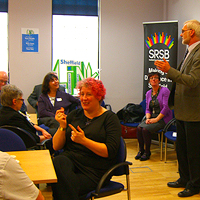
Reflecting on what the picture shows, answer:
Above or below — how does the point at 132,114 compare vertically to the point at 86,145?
below

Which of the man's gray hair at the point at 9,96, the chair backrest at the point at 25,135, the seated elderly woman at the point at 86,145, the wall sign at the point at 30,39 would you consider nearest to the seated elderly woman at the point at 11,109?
the man's gray hair at the point at 9,96

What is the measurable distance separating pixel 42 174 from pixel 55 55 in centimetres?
455

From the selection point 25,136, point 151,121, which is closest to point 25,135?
point 25,136

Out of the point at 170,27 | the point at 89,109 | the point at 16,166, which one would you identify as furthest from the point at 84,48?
the point at 16,166

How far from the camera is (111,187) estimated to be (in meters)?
2.11

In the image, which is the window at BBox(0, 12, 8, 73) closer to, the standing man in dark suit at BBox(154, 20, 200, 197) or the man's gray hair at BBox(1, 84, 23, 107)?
the man's gray hair at BBox(1, 84, 23, 107)

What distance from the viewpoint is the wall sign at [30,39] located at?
18.6 ft

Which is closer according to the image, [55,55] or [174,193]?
[174,193]

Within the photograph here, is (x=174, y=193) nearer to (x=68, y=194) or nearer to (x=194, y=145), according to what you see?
(x=194, y=145)

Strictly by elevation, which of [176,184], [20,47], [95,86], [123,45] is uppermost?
[123,45]

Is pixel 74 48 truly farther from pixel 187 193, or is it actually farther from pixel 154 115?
pixel 187 193

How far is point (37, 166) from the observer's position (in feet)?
5.91

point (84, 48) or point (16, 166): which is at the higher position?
point (84, 48)

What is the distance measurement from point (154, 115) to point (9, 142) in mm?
2866
